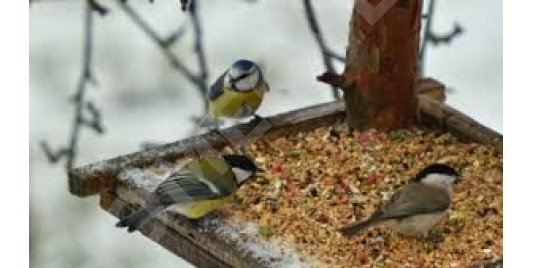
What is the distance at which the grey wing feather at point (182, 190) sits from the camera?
5.05 ft

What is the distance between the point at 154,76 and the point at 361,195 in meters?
0.46

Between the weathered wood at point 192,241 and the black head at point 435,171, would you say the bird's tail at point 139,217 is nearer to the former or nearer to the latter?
the weathered wood at point 192,241

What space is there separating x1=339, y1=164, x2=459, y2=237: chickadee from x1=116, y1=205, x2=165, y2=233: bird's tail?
0.68 ft

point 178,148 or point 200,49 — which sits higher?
point 200,49

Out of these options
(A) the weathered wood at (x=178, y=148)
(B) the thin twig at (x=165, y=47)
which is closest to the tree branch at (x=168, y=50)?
(B) the thin twig at (x=165, y=47)

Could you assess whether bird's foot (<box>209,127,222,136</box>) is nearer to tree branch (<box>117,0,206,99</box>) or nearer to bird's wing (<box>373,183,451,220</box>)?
tree branch (<box>117,0,206,99</box>)

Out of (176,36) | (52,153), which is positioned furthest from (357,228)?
(52,153)

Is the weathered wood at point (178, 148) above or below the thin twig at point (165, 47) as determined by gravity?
below

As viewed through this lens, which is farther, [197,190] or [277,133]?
[277,133]

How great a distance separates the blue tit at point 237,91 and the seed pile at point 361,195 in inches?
2.0

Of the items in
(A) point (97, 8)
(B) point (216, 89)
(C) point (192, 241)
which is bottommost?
(C) point (192, 241)

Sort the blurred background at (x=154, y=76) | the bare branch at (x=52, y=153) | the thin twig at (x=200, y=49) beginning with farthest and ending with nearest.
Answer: the blurred background at (x=154, y=76), the bare branch at (x=52, y=153), the thin twig at (x=200, y=49)

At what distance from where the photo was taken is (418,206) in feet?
4.91

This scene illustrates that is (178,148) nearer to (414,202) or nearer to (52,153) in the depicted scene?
(52,153)
